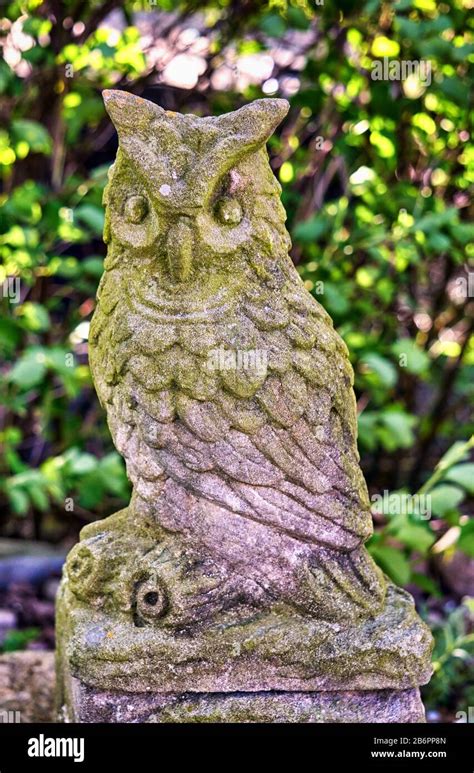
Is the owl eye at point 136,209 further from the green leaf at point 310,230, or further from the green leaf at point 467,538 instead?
the green leaf at point 467,538

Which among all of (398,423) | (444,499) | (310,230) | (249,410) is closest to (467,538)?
(444,499)

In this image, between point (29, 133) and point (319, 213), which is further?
point (319, 213)

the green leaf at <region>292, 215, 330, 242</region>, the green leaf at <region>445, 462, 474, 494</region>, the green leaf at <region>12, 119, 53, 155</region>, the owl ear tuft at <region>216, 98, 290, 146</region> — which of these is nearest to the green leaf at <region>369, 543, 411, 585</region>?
the green leaf at <region>445, 462, 474, 494</region>

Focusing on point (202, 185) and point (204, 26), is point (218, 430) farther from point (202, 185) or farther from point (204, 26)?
point (204, 26)

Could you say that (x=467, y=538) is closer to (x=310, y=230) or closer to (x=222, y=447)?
(x=310, y=230)

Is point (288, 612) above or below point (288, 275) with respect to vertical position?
below

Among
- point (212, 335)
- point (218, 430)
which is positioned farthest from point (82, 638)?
point (212, 335)

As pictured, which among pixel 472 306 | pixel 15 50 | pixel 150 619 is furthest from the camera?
pixel 472 306
